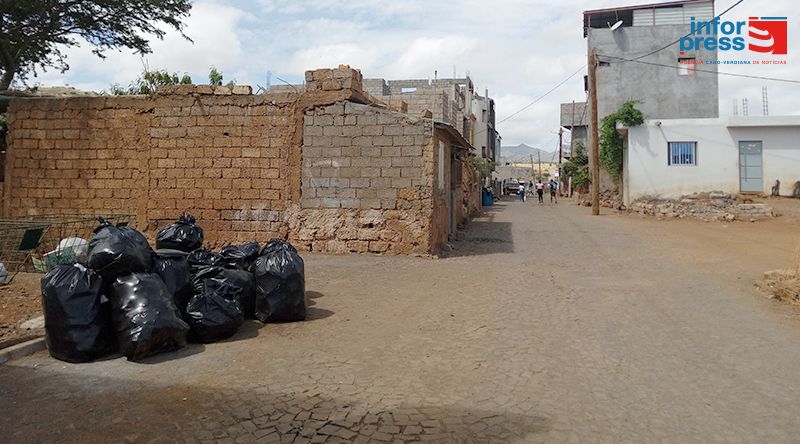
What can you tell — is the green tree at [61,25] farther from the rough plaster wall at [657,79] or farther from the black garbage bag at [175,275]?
the rough plaster wall at [657,79]

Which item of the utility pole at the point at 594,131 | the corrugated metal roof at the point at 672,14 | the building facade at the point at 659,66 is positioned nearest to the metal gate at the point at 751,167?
the utility pole at the point at 594,131

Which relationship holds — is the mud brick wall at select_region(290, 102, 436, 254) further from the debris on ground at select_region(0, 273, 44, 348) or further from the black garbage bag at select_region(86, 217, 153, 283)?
the black garbage bag at select_region(86, 217, 153, 283)

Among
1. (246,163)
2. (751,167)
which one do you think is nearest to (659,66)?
(751,167)

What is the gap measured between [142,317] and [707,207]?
21233 mm

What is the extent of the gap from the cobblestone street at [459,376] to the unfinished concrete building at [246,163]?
345cm

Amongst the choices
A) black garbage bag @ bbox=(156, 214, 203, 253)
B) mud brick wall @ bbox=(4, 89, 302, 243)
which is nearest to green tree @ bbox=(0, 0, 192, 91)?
mud brick wall @ bbox=(4, 89, 302, 243)

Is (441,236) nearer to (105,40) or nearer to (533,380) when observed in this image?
(533,380)

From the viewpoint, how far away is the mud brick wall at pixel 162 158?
11.3 meters

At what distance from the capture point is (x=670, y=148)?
21.7 m

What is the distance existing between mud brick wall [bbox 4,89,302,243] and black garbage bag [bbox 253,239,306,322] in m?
5.63

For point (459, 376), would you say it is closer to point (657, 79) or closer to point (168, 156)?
point (168, 156)

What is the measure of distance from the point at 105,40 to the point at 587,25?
2494 cm

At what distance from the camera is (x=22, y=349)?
14.8 feet

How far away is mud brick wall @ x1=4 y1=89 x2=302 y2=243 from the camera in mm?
11289
